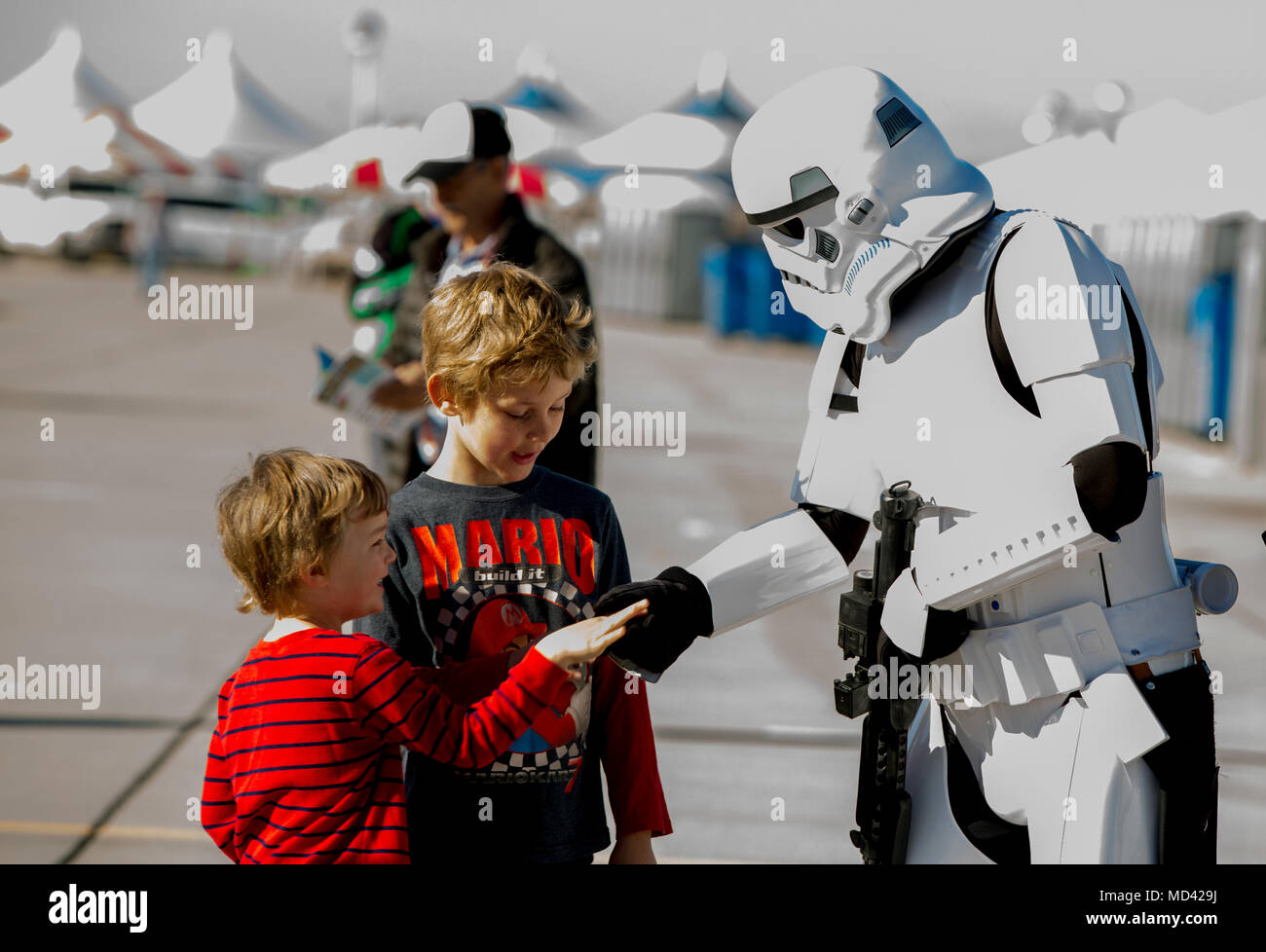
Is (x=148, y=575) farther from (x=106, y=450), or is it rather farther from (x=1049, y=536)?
(x=1049, y=536)

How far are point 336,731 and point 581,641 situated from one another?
1.14 feet

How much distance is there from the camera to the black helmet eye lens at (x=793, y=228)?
2100 millimetres

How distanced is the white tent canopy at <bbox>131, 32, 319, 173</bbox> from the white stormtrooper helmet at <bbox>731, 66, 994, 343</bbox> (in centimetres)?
1430

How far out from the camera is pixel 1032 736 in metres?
2.10

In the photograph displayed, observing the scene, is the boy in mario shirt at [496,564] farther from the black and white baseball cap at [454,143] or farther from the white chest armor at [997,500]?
the black and white baseball cap at [454,143]

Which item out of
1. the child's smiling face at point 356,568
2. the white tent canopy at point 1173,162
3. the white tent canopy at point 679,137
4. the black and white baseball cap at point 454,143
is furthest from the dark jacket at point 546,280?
the white tent canopy at point 679,137

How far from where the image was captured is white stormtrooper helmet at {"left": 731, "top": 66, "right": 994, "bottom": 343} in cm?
204

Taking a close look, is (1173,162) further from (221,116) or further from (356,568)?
(221,116)

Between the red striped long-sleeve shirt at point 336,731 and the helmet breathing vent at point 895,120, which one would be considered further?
the helmet breathing vent at point 895,120

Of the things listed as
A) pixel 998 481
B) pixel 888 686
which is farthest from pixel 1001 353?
pixel 888 686

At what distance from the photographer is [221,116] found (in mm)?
16531

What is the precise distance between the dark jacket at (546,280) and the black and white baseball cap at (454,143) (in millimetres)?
179

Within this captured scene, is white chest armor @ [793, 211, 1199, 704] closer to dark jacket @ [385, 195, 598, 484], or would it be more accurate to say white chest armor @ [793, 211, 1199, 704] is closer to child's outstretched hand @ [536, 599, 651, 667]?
child's outstretched hand @ [536, 599, 651, 667]
